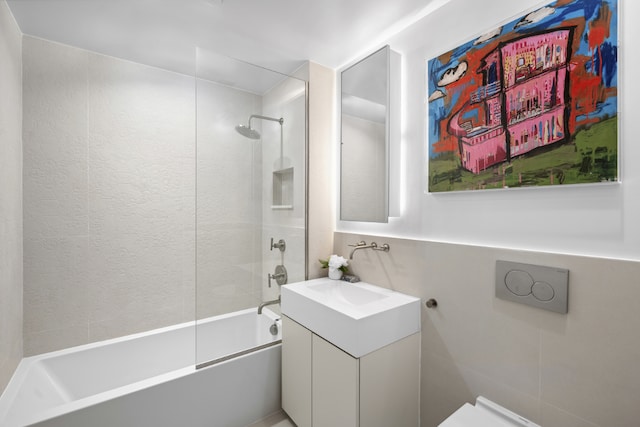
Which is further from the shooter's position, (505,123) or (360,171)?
(360,171)

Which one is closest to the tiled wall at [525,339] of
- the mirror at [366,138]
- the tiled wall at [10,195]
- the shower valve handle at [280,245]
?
the mirror at [366,138]

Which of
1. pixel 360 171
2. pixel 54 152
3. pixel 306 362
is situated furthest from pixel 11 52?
pixel 306 362

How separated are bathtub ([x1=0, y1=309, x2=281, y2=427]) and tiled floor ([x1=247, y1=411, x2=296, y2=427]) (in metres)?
0.03

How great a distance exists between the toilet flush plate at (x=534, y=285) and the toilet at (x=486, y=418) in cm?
47

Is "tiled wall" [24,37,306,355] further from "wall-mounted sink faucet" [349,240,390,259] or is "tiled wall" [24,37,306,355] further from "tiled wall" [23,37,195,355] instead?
"wall-mounted sink faucet" [349,240,390,259]

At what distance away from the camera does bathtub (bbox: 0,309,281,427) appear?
1407mm

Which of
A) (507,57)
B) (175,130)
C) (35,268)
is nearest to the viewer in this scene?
(507,57)

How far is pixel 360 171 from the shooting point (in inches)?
78.4

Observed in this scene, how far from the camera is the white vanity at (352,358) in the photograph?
1.32 meters

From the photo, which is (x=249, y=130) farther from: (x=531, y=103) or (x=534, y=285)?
(x=534, y=285)

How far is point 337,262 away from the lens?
79.6 inches

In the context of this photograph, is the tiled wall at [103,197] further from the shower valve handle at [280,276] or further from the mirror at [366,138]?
the mirror at [366,138]

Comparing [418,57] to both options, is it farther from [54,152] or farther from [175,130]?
[54,152]

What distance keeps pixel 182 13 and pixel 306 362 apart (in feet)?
6.93
